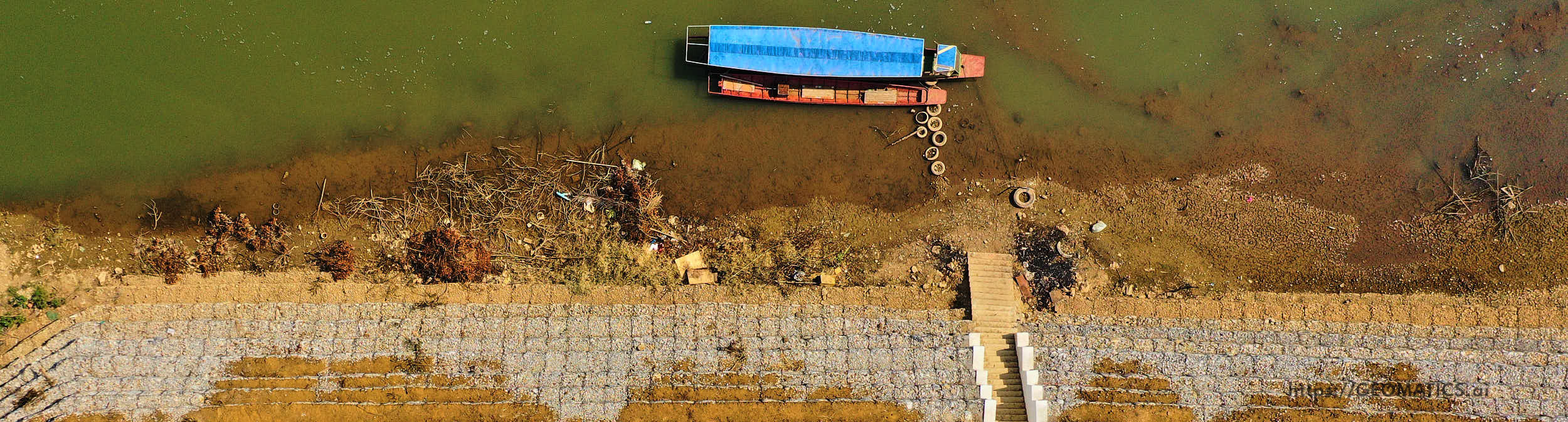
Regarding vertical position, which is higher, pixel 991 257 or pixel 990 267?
pixel 991 257

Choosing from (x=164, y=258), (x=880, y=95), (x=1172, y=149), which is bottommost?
(x=164, y=258)

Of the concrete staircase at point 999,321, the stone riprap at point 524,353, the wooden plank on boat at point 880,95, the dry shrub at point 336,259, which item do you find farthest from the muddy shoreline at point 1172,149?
the stone riprap at point 524,353

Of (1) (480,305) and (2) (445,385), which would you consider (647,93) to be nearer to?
(1) (480,305)

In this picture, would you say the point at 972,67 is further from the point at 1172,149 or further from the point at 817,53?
the point at 1172,149

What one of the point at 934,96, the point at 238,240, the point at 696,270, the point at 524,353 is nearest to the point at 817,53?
the point at 934,96

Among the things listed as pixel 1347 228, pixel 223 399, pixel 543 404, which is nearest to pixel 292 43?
pixel 223 399

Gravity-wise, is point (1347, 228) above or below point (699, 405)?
above
